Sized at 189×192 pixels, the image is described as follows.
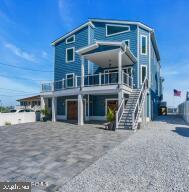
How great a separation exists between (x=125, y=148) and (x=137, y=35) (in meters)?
13.1

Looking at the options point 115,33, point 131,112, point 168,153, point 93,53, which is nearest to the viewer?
point 168,153

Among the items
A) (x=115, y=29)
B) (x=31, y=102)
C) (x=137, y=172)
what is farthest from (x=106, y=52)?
(x=31, y=102)

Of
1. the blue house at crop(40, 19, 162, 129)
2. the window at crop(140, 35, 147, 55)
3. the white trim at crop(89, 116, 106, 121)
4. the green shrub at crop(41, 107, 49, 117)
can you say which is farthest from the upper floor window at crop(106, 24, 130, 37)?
the green shrub at crop(41, 107, 49, 117)

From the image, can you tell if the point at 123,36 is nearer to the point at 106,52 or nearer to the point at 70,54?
the point at 106,52

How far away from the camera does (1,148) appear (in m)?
8.20

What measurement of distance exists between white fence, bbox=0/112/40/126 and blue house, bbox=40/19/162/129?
1.87m

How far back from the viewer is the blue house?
51.9 feet

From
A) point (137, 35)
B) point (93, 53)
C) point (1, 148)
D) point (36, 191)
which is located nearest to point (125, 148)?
point (36, 191)

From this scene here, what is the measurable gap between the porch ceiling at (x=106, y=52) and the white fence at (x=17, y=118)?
8.72 m

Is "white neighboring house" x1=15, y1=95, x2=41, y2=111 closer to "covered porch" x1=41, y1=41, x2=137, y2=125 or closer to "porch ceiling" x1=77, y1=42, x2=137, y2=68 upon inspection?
"covered porch" x1=41, y1=41, x2=137, y2=125

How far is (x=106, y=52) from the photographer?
1538 centimetres

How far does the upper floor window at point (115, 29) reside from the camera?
19000 millimetres

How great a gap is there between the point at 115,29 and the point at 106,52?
214 inches

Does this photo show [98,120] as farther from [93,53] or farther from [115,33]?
[115,33]
